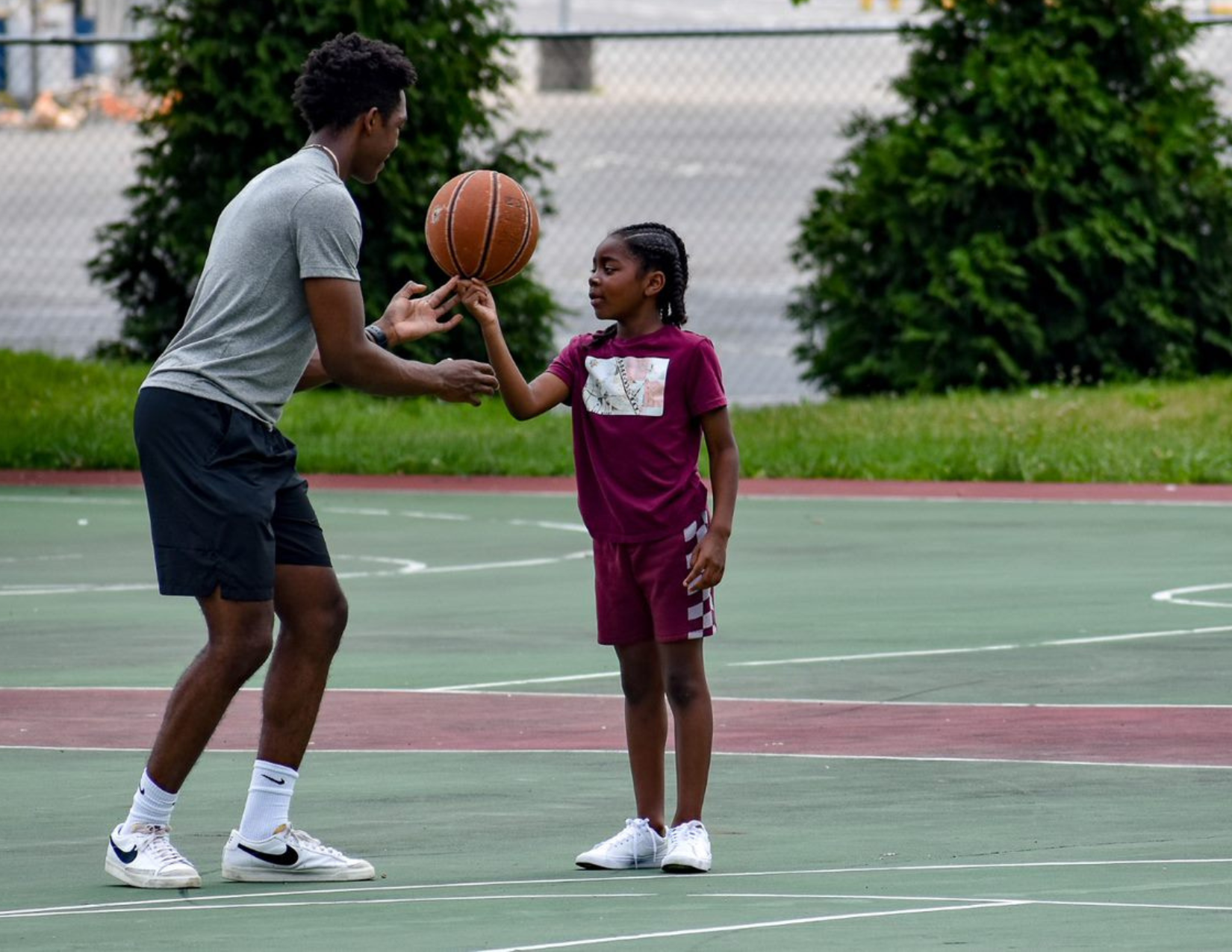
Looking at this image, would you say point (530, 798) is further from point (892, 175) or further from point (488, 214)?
point (892, 175)

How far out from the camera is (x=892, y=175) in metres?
23.3

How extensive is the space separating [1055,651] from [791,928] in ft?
18.4

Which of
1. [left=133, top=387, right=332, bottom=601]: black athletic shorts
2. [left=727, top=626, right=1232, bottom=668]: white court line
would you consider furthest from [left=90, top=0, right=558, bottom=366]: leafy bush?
[left=133, top=387, right=332, bottom=601]: black athletic shorts

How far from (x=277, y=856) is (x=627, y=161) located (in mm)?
29523

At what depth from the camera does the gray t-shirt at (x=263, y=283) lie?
6.68 meters

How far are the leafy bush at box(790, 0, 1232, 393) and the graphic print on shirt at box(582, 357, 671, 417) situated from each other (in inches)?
629

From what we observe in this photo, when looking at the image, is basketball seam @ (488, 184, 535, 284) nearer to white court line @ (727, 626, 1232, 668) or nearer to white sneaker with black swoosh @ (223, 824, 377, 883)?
white sneaker with black swoosh @ (223, 824, 377, 883)

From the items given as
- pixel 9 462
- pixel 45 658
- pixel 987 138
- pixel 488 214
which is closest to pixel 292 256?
pixel 488 214

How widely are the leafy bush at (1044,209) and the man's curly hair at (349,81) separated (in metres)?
16.2

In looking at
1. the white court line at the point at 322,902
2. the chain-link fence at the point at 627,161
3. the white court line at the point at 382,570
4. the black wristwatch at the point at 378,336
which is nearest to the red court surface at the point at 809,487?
the white court line at the point at 382,570

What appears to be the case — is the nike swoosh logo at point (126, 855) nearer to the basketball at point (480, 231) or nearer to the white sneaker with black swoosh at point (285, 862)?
the white sneaker with black swoosh at point (285, 862)

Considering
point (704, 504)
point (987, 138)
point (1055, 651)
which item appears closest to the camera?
point (704, 504)

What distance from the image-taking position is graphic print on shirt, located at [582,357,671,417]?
278 inches

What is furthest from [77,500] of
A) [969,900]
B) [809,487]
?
[969,900]
